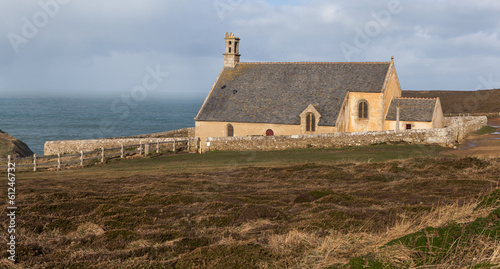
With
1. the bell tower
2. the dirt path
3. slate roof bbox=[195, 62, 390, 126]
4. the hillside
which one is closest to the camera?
the dirt path

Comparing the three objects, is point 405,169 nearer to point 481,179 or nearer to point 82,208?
point 481,179

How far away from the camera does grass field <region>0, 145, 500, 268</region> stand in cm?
748

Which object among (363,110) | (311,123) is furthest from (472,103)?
(311,123)

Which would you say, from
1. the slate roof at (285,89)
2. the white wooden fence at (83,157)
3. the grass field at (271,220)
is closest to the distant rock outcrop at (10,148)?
the white wooden fence at (83,157)

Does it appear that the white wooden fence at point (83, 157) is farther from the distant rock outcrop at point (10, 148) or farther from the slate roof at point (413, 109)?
the slate roof at point (413, 109)

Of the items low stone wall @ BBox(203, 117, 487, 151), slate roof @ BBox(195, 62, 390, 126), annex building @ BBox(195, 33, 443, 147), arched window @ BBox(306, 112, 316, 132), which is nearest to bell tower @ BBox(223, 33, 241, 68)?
slate roof @ BBox(195, 62, 390, 126)

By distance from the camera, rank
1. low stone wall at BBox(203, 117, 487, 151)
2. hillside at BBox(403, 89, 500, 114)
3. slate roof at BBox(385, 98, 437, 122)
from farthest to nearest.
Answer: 1. hillside at BBox(403, 89, 500, 114)
2. slate roof at BBox(385, 98, 437, 122)
3. low stone wall at BBox(203, 117, 487, 151)

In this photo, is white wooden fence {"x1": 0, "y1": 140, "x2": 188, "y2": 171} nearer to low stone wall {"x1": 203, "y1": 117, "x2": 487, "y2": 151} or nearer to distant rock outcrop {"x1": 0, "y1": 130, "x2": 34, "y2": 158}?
low stone wall {"x1": 203, "y1": 117, "x2": 487, "y2": 151}

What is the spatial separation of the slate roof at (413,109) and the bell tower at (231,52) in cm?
1804

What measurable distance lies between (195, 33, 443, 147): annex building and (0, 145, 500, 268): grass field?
2038cm

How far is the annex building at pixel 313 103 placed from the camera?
143 feet

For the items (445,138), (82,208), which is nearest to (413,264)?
(82,208)

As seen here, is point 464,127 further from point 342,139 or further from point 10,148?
point 10,148

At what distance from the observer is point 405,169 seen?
74.8ft
